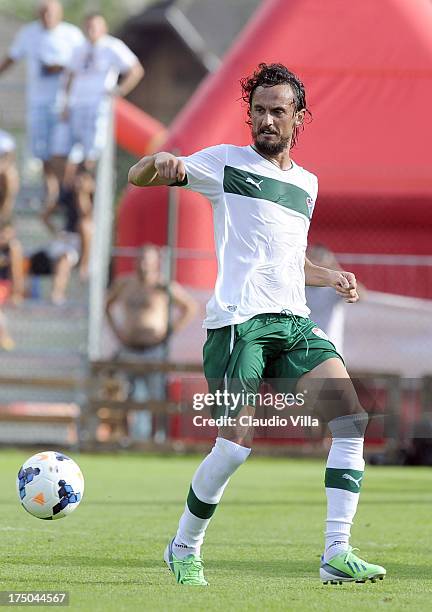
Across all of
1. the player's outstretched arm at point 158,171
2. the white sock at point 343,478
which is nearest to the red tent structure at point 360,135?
the white sock at point 343,478

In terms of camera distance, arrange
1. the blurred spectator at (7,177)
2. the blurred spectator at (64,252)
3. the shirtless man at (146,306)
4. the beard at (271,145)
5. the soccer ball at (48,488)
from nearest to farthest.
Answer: the beard at (271,145), the soccer ball at (48,488), the shirtless man at (146,306), the blurred spectator at (64,252), the blurred spectator at (7,177)

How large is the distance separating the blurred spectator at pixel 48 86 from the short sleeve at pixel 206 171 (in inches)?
507

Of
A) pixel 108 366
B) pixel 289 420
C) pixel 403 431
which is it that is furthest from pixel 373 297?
pixel 289 420

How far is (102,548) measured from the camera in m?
Answer: 7.93

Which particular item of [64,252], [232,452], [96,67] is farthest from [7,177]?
[232,452]

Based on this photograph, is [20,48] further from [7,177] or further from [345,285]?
[345,285]

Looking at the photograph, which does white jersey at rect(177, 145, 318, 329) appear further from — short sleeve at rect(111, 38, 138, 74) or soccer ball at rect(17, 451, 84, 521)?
short sleeve at rect(111, 38, 138, 74)

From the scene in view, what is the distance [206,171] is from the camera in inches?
256

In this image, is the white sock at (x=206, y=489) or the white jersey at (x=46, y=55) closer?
the white sock at (x=206, y=489)

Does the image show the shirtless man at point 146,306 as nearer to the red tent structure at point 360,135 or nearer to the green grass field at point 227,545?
the red tent structure at point 360,135

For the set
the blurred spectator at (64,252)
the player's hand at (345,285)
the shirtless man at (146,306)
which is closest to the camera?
the player's hand at (345,285)

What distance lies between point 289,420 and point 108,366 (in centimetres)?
1007

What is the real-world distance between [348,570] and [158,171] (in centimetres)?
195

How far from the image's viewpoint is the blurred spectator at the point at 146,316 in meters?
17.9
